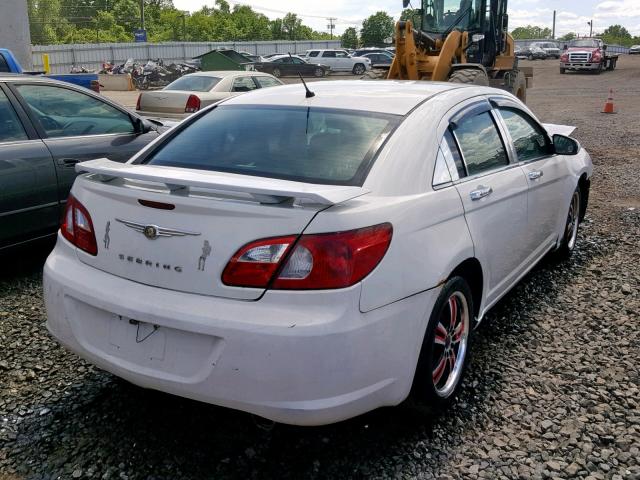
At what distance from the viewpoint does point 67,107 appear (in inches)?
214

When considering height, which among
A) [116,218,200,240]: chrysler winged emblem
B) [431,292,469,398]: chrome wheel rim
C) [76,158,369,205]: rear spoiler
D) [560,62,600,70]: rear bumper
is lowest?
[431,292,469,398]: chrome wheel rim

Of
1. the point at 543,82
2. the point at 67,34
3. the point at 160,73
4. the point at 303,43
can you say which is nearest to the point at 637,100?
the point at 543,82

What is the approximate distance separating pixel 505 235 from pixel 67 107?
3.80 m

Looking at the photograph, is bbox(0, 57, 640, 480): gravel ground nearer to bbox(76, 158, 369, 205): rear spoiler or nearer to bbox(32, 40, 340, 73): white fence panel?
bbox(76, 158, 369, 205): rear spoiler

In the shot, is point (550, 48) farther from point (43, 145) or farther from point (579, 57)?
point (43, 145)

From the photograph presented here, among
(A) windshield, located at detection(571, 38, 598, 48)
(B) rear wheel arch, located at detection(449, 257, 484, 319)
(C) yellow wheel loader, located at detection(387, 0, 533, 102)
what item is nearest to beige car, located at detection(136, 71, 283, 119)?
(C) yellow wheel loader, located at detection(387, 0, 533, 102)

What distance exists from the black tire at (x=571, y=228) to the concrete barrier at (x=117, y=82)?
3212cm

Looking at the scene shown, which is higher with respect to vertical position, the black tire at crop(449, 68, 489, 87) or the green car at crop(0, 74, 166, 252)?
the black tire at crop(449, 68, 489, 87)

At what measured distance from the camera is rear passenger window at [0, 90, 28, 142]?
4840mm

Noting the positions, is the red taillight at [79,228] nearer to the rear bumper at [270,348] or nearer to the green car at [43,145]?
the rear bumper at [270,348]

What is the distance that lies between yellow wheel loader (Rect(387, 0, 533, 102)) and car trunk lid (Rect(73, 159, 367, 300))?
9820 millimetres

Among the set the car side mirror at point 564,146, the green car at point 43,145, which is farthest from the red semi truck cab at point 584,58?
the green car at point 43,145

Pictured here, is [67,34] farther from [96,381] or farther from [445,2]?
[96,381]

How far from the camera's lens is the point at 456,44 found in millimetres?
12438
